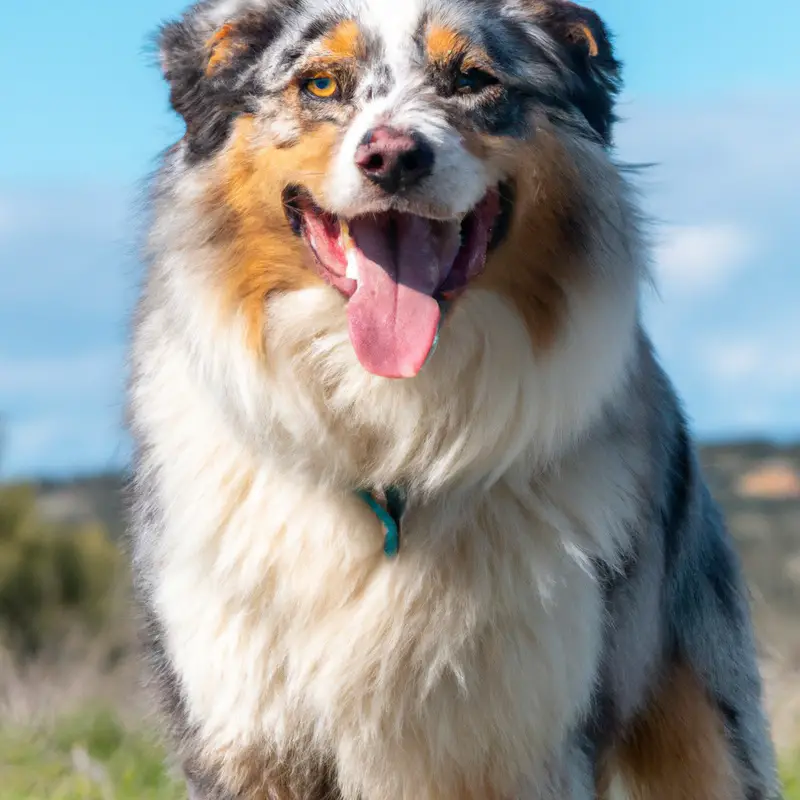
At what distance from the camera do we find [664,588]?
423cm

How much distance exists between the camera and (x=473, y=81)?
3711 millimetres

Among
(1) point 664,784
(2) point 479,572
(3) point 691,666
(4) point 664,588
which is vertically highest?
(2) point 479,572

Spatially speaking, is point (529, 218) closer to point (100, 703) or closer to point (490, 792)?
point (490, 792)

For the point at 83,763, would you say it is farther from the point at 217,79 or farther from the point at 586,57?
the point at 586,57

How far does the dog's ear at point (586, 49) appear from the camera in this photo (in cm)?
396

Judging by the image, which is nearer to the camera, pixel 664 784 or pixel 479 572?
pixel 479 572

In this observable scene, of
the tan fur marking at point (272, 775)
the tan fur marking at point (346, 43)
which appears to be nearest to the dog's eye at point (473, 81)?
the tan fur marking at point (346, 43)

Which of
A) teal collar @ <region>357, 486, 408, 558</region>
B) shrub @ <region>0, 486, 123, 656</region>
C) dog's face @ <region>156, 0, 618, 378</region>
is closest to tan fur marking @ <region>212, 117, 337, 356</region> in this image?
dog's face @ <region>156, 0, 618, 378</region>

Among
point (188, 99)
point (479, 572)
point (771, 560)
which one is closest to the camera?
point (479, 572)

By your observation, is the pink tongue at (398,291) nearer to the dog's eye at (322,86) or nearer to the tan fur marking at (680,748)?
the dog's eye at (322,86)

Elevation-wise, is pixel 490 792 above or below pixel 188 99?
below

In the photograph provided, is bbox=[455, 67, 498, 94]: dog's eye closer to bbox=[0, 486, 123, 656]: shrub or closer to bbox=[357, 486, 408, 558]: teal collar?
bbox=[357, 486, 408, 558]: teal collar

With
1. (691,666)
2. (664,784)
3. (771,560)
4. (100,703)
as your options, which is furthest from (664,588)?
(771,560)

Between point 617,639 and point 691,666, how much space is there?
58 cm
